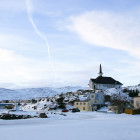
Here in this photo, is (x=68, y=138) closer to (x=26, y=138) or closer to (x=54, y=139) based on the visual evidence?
(x=54, y=139)

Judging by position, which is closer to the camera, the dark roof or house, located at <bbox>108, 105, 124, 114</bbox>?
house, located at <bbox>108, 105, 124, 114</bbox>

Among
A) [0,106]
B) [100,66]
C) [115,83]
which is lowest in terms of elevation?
[0,106]

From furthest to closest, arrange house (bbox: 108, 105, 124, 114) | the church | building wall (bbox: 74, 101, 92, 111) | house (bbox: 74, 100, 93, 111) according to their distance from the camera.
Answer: the church, building wall (bbox: 74, 101, 92, 111), house (bbox: 74, 100, 93, 111), house (bbox: 108, 105, 124, 114)

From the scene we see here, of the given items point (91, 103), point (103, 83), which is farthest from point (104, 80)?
point (91, 103)

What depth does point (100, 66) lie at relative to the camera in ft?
377

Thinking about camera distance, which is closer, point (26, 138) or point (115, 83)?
point (26, 138)

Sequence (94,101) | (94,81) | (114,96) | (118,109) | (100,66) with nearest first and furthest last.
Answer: (118,109) < (94,101) < (114,96) < (94,81) < (100,66)

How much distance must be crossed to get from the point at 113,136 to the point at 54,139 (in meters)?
4.70

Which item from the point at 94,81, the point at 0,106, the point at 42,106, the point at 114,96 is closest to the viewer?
the point at 114,96

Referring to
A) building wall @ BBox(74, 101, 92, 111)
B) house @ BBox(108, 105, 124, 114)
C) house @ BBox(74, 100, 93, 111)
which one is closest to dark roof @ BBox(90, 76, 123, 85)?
building wall @ BBox(74, 101, 92, 111)

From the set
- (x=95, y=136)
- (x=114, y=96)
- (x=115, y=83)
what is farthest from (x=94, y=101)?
(x=95, y=136)

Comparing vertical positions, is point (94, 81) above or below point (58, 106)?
above

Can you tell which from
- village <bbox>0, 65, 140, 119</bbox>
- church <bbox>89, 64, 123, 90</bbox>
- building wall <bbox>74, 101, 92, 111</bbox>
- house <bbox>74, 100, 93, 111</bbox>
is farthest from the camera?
church <bbox>89, 64, 123, 90</bbox>

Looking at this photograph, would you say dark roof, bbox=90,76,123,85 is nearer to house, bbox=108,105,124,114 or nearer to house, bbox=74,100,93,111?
house, bbox=74,100,93,111
